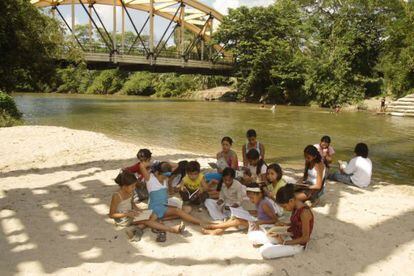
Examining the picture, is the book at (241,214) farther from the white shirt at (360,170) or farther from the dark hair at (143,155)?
the white shirt at (360,170)

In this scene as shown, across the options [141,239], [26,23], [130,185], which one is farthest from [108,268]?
[26,23]

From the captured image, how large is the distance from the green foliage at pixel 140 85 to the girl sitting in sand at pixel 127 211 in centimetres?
5009

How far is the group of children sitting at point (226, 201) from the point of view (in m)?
4.05

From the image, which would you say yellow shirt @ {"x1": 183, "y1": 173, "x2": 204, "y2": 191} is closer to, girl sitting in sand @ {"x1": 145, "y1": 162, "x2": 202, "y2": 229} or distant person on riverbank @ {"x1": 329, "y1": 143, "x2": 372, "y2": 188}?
girl sitting in sand @ {"x1": 145, "y1": 162, "x2": 202, "y2": 229}

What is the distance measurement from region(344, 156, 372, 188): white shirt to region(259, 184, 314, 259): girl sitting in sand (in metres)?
3.15

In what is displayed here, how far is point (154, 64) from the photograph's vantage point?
3600cm

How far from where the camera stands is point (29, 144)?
10.0 metres

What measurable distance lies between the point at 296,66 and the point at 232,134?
70.7ft

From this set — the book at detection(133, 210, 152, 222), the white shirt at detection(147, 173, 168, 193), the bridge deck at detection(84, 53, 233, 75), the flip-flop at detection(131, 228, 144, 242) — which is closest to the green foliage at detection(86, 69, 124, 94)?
the bridge deck at detection(84, 53, 233, 75)

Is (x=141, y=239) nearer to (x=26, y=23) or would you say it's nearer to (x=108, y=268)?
(x=108, y=268)

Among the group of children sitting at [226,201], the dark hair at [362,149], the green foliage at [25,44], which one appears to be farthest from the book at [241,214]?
the green foliage at [25,44]

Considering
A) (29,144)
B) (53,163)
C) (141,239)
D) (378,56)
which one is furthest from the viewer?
(378,56)

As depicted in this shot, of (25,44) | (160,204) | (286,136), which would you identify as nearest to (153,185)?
(160,204)

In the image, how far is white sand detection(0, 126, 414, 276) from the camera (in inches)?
147
